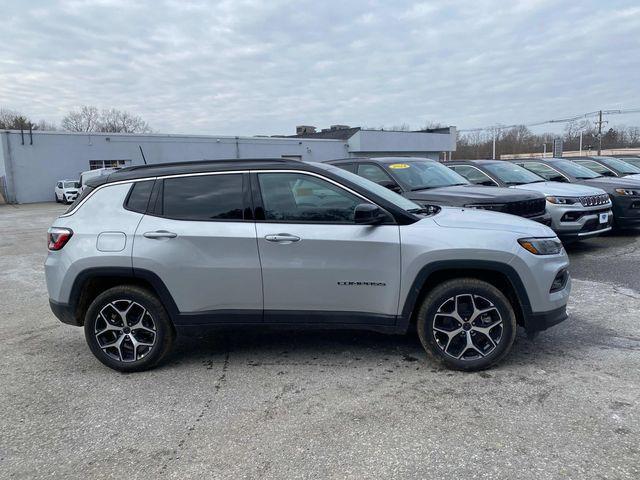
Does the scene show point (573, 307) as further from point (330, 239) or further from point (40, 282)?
point (40, 282)

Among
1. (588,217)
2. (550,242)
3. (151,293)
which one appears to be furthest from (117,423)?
(588,217)

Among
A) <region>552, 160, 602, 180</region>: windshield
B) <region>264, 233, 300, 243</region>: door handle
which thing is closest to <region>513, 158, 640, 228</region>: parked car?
<region>552, 160, 602, 180</region>: windshield

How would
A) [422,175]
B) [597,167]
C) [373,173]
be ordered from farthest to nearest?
[597,167] < [422,175] < [373,173]

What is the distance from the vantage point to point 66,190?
29.4 metres

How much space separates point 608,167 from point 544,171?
3.39 m

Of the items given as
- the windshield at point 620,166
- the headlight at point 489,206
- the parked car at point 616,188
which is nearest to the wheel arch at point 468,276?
the headlight at point 489,206

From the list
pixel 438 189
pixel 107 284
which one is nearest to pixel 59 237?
pixel 107 284

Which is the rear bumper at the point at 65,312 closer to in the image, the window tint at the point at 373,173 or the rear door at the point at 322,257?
the rear door at the point at 322,257

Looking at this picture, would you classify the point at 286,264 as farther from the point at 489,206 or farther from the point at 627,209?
the point at 627,209

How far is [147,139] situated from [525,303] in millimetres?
34712

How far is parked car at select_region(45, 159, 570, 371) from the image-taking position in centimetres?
388

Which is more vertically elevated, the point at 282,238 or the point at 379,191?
the point at 379,191

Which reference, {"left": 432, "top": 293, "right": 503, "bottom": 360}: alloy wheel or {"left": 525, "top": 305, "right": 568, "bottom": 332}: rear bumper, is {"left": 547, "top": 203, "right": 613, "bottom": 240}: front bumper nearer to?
{"left": 525, "top": 305, "right": 568, "bottom": 332}: rear bumper

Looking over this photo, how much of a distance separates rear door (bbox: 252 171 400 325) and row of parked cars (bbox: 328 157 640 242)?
3.43m
